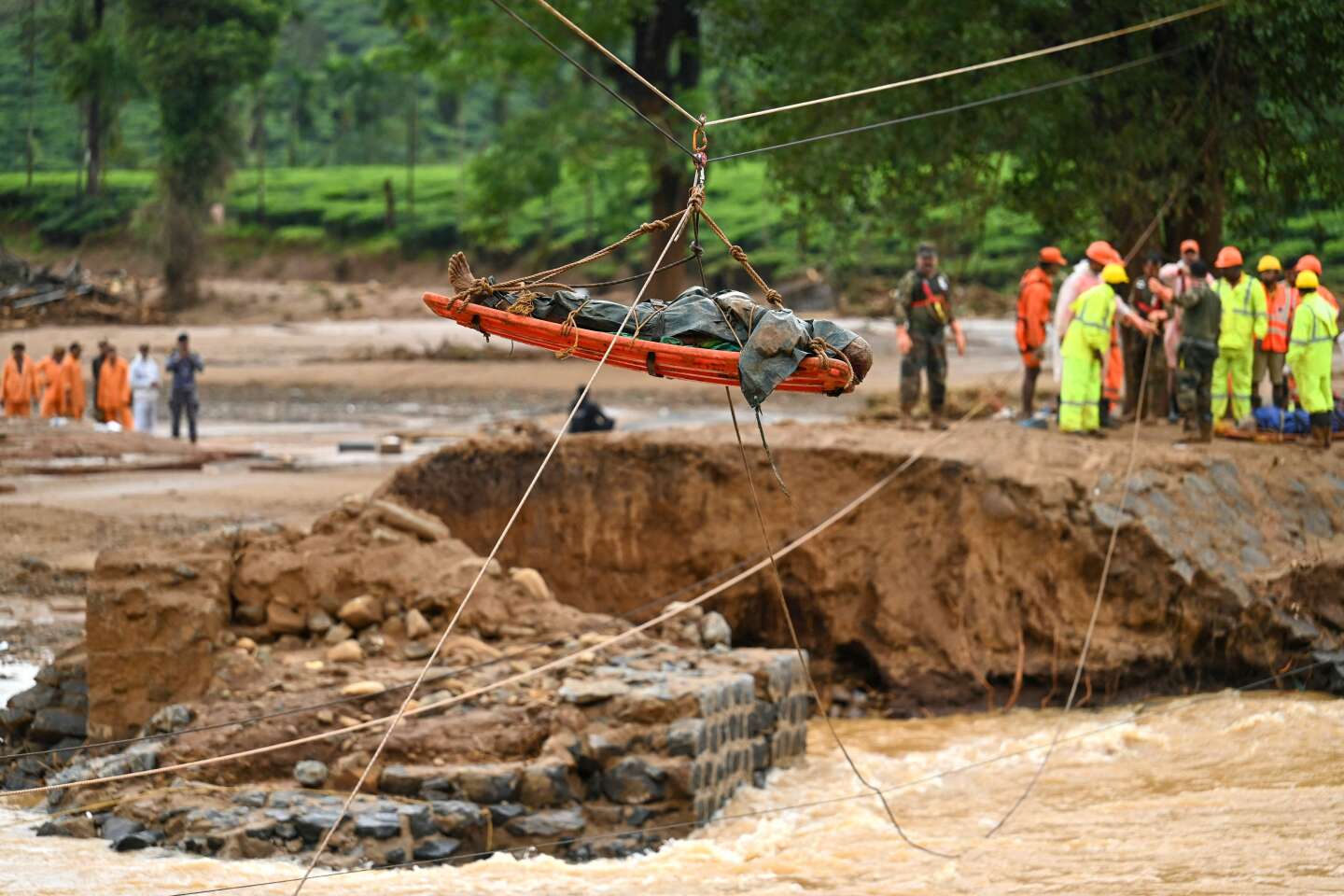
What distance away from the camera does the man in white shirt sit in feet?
83.9

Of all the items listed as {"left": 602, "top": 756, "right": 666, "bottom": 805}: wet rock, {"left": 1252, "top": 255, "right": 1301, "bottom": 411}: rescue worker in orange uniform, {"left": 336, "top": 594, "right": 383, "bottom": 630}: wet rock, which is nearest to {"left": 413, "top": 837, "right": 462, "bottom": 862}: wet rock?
{"left": 602, "top": 756, "right": 666, "bottom": 805}: wet rock

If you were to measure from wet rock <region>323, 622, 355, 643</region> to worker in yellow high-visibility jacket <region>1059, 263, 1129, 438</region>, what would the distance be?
23.3ft

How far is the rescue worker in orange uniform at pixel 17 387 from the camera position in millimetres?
25328

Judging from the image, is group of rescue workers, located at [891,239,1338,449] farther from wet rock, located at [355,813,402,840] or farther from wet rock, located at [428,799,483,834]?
wet rock, located at [355,813,402,840]

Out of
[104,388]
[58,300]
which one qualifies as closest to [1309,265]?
[104,388]

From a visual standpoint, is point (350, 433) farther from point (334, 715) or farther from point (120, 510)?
point (334, 715)

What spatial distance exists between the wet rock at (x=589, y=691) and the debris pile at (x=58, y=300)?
3282 centimetres

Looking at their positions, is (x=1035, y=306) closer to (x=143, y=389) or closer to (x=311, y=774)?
(x=311, y=774)

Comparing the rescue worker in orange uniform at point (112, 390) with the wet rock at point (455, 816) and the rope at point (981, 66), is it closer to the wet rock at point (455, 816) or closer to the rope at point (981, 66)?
the rope at point (981, 66)

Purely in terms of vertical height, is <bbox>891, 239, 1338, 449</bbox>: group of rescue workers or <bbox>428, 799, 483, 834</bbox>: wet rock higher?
<bbox>891, 239, 1338, 449</bbox>: group of rescue workers

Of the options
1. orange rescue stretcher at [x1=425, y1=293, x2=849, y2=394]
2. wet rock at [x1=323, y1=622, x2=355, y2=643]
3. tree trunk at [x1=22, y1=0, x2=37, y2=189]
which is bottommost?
wet rock at [x1=323, y1=622, x2=355, y2=643]

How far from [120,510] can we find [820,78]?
9.34 m

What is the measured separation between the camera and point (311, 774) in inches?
414

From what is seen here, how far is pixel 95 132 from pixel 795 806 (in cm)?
3271
